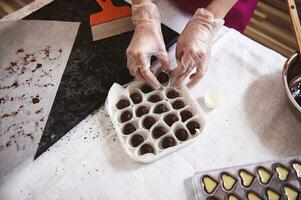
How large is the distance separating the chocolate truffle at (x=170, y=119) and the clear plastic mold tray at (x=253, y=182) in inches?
6.5

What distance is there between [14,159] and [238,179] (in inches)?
25.2

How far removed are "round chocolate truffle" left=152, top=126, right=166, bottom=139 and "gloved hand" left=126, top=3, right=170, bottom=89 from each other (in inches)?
5.4

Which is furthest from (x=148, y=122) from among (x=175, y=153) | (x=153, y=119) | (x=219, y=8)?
(x=219, y=8)

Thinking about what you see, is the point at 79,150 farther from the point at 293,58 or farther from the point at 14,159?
the point at 293,58

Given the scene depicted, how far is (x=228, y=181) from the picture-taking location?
2.34ft

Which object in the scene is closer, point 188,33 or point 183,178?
point 183,178

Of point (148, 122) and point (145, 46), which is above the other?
point (145, 46)

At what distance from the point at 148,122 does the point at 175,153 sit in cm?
12

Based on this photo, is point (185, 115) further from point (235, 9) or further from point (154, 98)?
point (235, 9)

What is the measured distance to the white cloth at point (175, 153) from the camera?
742mm

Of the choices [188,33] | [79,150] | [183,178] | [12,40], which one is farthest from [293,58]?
[12,40]

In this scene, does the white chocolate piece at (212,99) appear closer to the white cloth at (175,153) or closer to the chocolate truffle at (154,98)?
the white cloth at (175,153)

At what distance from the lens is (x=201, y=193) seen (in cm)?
71

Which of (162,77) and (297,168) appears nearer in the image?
(297,168)
